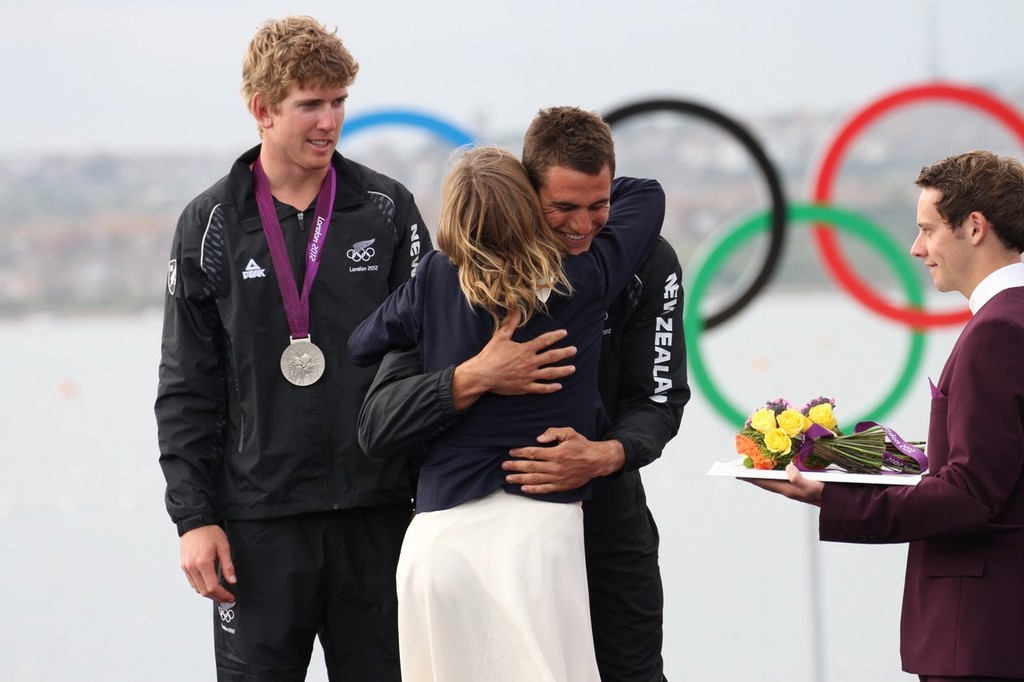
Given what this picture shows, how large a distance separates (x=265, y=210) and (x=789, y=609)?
2.96 metres

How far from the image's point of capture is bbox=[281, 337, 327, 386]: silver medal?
2074 millimetres

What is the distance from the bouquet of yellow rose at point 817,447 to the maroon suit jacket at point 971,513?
108mm

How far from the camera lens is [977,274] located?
5.87ft

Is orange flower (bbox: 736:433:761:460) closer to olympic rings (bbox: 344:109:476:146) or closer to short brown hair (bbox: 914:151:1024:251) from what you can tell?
short brown hair (bbox: 914:151:1024:251)

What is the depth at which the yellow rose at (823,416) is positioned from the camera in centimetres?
198

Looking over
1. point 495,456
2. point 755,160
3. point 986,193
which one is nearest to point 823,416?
point 986,193

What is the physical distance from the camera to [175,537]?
6.11 meters

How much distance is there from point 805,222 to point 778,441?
3.00m

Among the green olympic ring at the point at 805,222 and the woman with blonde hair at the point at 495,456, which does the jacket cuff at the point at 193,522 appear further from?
the green olympic ring at the point at 805,222

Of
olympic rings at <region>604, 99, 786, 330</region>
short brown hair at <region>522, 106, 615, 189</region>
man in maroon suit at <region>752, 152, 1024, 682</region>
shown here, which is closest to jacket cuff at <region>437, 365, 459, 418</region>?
short brown hair at <region>522, 106, 615, 189</region>

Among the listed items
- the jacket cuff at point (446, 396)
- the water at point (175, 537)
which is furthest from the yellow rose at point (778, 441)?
the water at point (175, 537)

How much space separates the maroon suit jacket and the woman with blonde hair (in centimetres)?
43

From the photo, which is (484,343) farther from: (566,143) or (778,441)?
(778,441)

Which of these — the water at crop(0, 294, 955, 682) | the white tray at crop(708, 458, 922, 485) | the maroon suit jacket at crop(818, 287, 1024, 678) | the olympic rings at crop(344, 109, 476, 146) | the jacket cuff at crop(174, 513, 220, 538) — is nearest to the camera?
the maroon suit jacket at crop(818, 287, 1024, 678)
